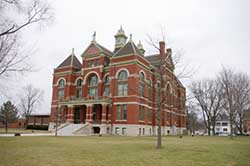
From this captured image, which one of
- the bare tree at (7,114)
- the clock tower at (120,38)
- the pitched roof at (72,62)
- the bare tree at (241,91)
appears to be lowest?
the bare tree at (7,114)

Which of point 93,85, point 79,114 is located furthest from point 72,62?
point 79,114

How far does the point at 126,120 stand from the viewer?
37188 mm

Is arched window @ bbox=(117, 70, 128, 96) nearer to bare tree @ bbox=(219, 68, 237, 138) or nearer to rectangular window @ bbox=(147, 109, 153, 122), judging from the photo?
rectangular window @ bbox=(147, 109, 153, 122)

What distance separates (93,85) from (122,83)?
748 centimetres

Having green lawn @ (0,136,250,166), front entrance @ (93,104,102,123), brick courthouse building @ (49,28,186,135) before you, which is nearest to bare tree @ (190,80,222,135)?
brick courthouse building @ (49,28,186,135)

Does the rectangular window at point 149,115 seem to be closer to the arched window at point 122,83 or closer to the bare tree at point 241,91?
the arched window at point 122,83

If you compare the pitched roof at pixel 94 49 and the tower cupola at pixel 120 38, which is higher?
the tower cupola at pixel 120 38

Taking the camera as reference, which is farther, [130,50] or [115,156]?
[130,50]

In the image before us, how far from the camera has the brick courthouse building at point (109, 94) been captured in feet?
123

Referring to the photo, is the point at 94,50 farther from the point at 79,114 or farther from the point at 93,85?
the point at 79,114

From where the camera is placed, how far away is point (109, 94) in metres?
40.8

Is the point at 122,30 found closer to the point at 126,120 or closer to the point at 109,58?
the point at 109,58

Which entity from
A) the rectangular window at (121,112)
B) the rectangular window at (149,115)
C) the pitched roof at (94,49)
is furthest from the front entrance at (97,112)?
the pitched roof at (94,49)

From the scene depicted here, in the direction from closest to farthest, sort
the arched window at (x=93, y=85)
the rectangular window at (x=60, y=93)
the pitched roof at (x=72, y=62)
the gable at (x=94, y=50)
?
the gable at (x=94, y=50) → the arched window at (x=93, y=85) → the rectangular window at (x=60, y=93) → the pitched roof at (x=72, y=62)
